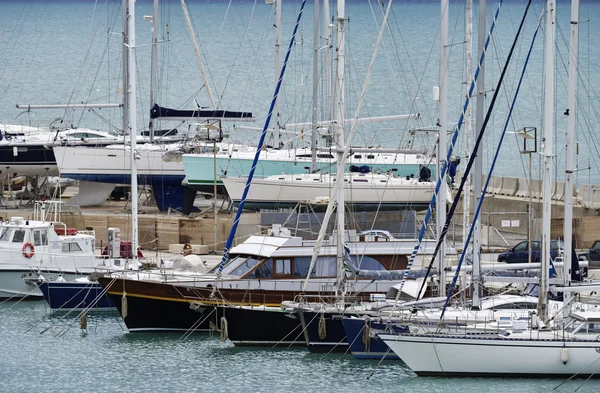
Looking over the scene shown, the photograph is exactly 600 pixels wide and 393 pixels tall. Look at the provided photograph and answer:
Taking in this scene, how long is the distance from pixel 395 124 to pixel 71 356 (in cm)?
5858

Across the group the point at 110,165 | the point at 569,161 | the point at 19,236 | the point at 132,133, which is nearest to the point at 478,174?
the point at 569,161

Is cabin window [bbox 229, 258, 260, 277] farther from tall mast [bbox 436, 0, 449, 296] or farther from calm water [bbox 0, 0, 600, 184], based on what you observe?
calm water [bbox 0, 0, 600, 184]

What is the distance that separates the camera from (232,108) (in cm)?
9869

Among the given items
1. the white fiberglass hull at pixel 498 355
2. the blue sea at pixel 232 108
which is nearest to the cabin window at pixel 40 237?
the blue sea at pixel 232 108

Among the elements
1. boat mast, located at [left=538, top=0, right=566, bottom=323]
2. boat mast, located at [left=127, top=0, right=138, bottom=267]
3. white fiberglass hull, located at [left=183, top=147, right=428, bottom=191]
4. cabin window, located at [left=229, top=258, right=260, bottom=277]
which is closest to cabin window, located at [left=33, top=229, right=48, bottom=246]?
boat mast, located at [left=127, top=0, right=138, bottom=267]

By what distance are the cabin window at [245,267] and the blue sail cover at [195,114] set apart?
17.1 meters

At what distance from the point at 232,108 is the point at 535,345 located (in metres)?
69.4

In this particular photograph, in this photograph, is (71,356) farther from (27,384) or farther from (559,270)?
(559,270)

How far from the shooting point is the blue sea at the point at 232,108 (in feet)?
107

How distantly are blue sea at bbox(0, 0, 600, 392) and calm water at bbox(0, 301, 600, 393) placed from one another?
0.04 metres

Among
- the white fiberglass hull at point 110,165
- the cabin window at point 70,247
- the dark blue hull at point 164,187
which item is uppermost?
the white fiberglass hull at point 110,165

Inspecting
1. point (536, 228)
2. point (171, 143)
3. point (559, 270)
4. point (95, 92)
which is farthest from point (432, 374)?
point (95, 92)

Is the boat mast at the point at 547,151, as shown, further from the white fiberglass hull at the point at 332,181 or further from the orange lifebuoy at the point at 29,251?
the white fiberglass hull at the point at 332,181

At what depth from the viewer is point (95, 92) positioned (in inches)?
4528
